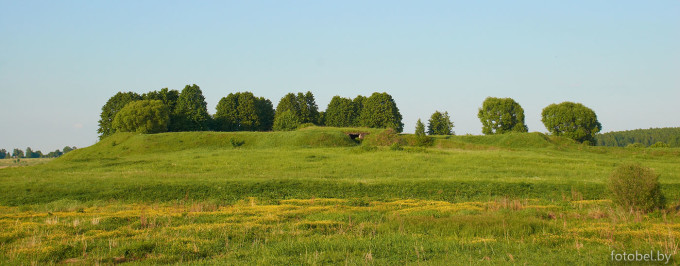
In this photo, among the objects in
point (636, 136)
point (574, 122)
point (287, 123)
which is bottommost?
point (636, 136)

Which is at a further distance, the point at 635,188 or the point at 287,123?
the point at 287,123

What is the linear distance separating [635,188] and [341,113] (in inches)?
4008

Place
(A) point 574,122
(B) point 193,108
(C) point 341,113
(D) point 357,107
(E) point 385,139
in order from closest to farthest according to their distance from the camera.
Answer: (E) point 385,139 < (A) point 574,122 < (B) point 193,108 < (C) point 341,113 < (D) point 357,107

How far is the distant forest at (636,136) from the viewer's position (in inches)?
6973

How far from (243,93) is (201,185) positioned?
87.1 m

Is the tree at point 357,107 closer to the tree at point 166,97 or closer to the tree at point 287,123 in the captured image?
the tree at point 287,123

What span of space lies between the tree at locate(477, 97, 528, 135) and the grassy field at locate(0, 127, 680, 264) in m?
64.9

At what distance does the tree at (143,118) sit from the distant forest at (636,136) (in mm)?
154444

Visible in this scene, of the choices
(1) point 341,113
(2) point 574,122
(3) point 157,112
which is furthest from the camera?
(1) point 341,113

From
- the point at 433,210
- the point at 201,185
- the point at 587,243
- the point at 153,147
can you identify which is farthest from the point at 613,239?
the point at 153,147

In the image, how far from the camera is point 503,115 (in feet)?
341

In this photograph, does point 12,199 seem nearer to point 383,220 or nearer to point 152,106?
point 383,220

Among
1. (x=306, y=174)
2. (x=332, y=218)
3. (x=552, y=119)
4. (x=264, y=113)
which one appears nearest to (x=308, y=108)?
(x=264, y=113)

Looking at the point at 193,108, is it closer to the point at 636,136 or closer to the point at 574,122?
the point at 574,122
